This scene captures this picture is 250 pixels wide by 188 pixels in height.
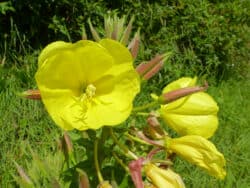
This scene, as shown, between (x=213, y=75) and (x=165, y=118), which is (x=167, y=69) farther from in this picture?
(x=165, y=118)

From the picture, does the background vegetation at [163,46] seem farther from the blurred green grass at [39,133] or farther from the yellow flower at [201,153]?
the yellow flower at [201,153]

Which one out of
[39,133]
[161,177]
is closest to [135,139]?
[161,177]

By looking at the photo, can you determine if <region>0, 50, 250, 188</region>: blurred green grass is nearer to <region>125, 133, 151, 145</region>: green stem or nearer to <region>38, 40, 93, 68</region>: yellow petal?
<region>125, 133, 151, 145</region>: green stem

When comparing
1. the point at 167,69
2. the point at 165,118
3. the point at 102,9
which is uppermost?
the point at 165,118

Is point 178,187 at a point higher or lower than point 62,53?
lower

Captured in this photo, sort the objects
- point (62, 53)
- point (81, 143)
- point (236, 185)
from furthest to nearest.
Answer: point (236, 185)
point (81, 143)
point (62, 53)

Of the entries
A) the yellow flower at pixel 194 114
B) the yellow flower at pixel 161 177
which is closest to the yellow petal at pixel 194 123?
the yellow flower at pixel 194 114

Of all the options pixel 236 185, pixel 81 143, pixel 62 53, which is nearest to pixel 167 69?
pixel 236 185

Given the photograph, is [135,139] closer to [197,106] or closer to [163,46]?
[197,106]
